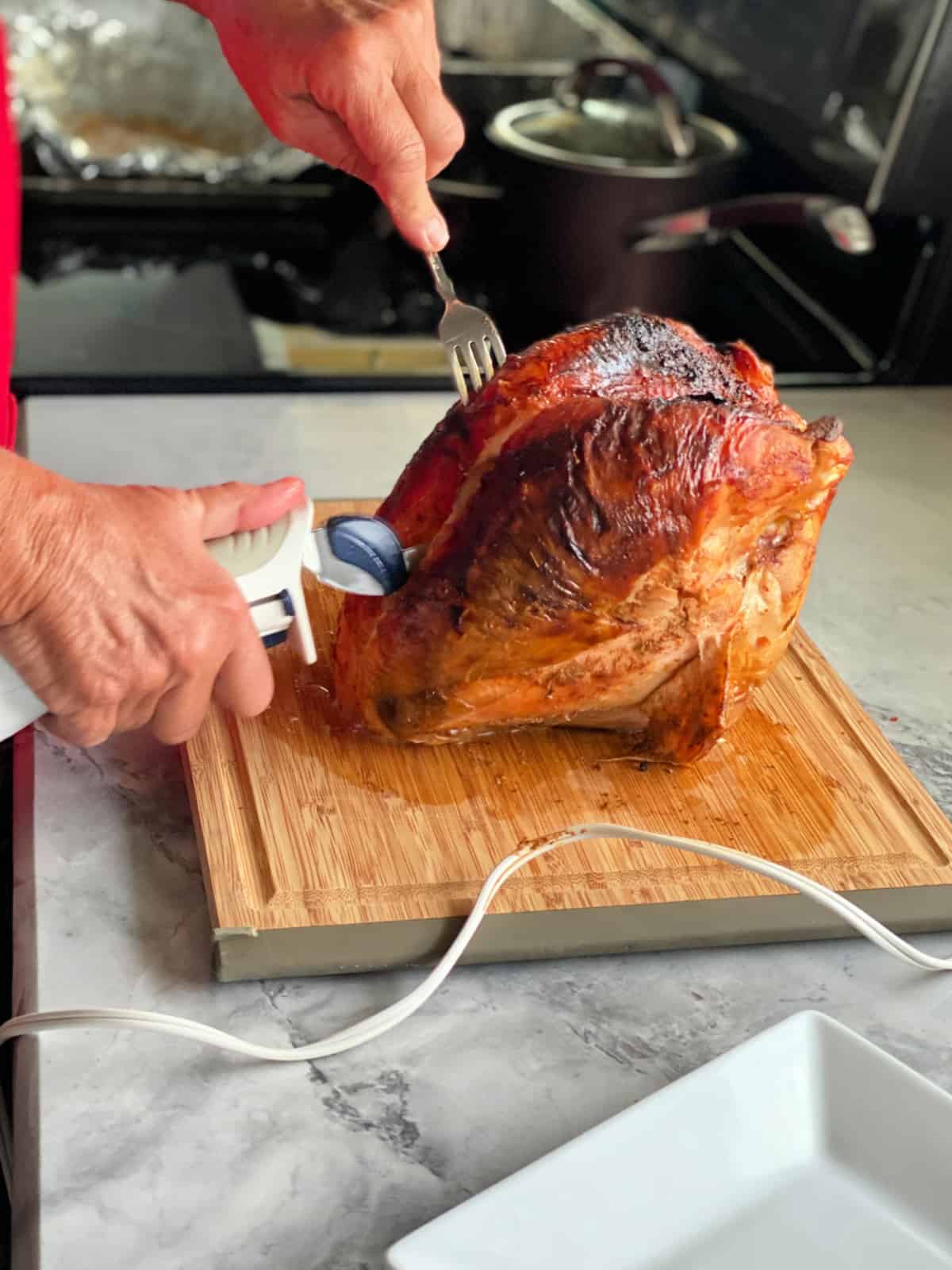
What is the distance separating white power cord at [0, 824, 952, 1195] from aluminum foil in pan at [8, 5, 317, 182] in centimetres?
171

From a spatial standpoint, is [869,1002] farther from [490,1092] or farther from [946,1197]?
[490,1092]

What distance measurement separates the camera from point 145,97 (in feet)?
8.35

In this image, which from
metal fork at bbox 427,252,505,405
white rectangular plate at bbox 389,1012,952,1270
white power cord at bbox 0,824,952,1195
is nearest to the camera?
white rectangular plate at bbox 389,1012,952,1270

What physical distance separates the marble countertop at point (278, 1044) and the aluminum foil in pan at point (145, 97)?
156 cm

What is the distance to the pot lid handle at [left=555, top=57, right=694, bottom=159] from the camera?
208 centimetres

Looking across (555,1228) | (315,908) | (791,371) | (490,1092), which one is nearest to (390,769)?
(315,908)

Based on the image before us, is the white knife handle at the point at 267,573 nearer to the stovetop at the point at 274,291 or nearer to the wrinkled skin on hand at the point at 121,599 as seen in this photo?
the wrinkled skin on hand at the point at 121,599

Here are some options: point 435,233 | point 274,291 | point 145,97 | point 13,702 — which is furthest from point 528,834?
point 145,97

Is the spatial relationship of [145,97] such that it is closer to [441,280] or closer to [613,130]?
[613,130]

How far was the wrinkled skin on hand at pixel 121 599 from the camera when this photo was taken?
2.77ft

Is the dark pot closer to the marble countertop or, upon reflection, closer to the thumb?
the marble countertop

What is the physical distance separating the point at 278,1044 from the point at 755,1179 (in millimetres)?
302

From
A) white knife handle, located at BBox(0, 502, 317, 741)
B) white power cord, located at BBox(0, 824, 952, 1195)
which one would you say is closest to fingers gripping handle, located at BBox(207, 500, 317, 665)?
white knife handle, located at BBox(0, 502, 317, 741)

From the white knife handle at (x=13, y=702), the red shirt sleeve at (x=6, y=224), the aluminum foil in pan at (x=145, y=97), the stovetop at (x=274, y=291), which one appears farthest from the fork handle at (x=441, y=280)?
the aluminum foil in pan at (x=145, y=97)
